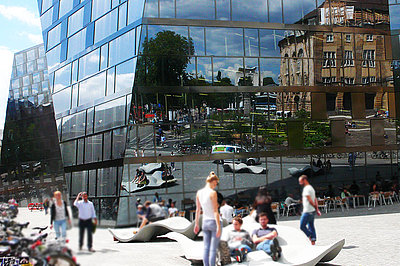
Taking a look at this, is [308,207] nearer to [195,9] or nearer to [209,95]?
[209,95]

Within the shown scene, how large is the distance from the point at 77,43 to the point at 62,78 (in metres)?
0.51

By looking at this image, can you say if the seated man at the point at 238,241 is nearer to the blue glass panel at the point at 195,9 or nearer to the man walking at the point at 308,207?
the man walking at the point at 308,207

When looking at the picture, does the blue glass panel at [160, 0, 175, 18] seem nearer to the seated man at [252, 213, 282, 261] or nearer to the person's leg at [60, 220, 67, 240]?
the seated man at [252, 213, 282, 261]

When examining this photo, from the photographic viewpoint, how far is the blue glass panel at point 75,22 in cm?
649

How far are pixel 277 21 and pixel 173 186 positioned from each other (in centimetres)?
231

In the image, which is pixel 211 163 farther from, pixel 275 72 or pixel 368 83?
pixel 368 83

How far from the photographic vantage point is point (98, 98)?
20.3ft

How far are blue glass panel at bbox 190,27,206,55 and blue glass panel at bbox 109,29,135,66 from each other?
0.75 metres

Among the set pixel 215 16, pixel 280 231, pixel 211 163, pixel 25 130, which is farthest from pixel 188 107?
pixel 25 130

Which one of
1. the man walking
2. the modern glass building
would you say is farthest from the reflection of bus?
the man walking

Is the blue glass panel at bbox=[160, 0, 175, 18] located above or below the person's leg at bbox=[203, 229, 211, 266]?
above

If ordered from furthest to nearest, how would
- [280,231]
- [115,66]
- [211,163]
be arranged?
[115,66] < [211,163] < [280,231]

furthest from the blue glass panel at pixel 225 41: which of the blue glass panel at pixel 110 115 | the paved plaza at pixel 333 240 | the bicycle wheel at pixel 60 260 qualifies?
the bicycle wheel at pixel 60 260

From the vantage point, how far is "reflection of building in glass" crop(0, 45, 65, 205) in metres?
6.54
